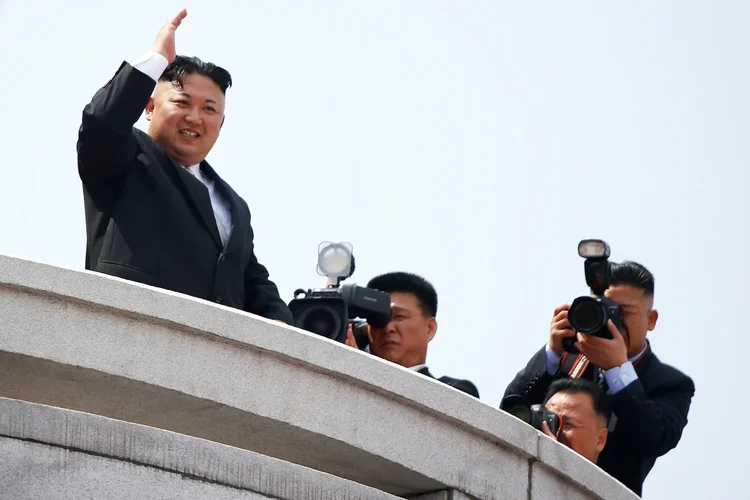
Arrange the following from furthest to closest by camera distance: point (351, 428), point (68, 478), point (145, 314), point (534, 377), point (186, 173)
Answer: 1. point (534, 377)
2. point (186, 173)
3. point (351, 428)
4. point (145, 314)
5. point (68, 478)

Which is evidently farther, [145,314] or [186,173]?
[186,173]

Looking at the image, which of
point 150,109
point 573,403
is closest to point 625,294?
point 573,403

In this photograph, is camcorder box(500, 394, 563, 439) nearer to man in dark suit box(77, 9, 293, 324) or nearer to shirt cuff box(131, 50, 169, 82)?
man in dark suit box(77, 9, 293, 324)

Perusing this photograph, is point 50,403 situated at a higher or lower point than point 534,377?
lower

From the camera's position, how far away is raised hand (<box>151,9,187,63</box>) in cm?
559

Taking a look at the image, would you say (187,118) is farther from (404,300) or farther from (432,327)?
(432,327)

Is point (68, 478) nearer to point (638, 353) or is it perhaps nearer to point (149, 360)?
point (149, 360)

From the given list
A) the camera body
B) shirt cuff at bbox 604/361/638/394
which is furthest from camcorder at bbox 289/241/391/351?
shirt cuff at bbox 604/361/638/394

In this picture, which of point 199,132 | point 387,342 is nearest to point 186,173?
point 199,132

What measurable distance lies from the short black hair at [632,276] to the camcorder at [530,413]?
1.06 metres

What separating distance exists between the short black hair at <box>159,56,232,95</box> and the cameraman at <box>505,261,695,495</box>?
2.07 meters

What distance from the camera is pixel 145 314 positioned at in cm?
465

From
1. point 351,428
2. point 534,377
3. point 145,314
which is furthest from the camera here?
point 534,377

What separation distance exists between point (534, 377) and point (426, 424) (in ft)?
5.79
